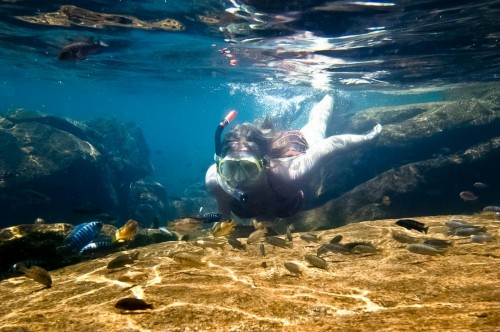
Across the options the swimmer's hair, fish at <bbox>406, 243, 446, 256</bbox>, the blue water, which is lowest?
fish at <bbox>406, 243, 446, 256</bbox>

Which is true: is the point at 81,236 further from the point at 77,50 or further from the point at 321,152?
the point at 321,152

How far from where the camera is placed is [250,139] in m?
9.98

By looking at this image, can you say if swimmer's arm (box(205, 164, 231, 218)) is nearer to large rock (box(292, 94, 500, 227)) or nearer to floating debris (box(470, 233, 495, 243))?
large rock (box(292, 94, 500, 227))

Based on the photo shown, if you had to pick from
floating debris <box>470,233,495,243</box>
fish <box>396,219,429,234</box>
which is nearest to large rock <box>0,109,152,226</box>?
fish <box>396,219,429,234</box>

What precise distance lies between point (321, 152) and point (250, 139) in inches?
133

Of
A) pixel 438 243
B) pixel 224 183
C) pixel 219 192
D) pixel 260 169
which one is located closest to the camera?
pixel 438 243

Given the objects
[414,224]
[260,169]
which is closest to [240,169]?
[260,169]

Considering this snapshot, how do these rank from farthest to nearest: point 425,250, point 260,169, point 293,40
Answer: point 293,40
point 260,169
point 425,250

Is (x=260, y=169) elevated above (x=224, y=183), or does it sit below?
above

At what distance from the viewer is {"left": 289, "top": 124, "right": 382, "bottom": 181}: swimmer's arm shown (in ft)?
32.0

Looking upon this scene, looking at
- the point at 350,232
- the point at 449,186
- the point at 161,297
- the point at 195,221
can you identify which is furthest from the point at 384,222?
the point at 449,186

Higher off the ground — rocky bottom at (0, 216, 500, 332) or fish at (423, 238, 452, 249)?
rocky bottom at (0, 216, 500, 332)

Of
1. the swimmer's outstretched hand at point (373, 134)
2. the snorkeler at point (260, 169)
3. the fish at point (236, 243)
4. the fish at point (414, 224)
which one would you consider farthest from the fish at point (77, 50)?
the swimmer's outstretched hand at point (373, 134)

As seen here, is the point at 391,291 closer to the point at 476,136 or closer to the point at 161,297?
the point at 161,297
